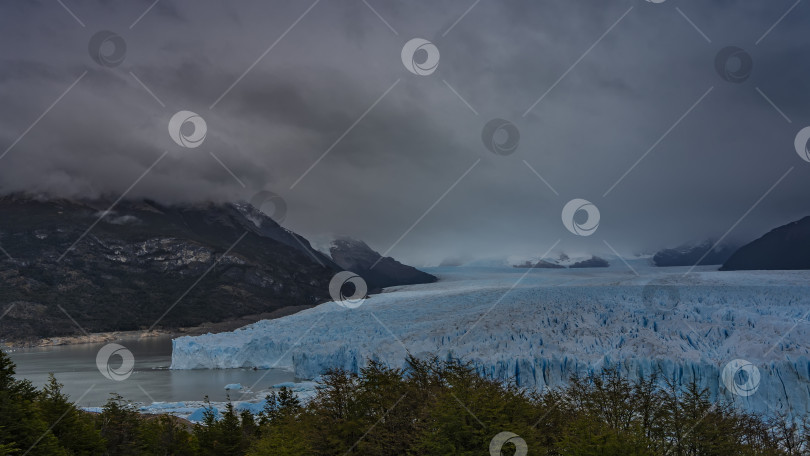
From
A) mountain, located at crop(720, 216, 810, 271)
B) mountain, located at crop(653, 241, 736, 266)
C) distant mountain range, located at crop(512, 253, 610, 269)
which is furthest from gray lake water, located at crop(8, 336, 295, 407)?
distant mountain range, located at crop(512, 253, 610, 269)

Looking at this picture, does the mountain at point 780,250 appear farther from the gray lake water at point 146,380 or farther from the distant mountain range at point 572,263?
the gray lake water at point 146,380

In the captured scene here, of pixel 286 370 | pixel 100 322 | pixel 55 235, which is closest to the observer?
pixel 286 370

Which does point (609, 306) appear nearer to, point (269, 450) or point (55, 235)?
point (269, 450)

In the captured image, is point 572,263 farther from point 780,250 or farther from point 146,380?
point 146,380

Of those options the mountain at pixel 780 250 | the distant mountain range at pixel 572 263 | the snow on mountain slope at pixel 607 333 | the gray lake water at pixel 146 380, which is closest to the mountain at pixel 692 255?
the mountain at pixel 780 250

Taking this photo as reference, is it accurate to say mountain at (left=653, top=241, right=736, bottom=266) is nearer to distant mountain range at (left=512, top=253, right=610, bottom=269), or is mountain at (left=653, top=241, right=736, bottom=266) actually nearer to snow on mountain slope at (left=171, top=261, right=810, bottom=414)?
distant mountain range at (left=512, top=253, right=610, bottom=269)

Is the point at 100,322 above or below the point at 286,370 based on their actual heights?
above

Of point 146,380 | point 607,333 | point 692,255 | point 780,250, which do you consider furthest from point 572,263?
point 607,333

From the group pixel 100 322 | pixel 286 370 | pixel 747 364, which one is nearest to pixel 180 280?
pixel 100 322
